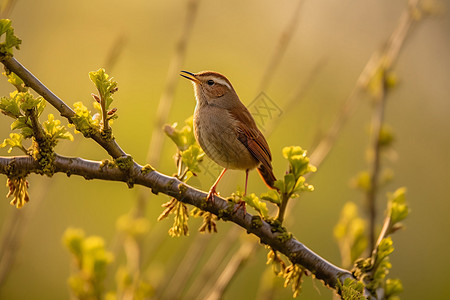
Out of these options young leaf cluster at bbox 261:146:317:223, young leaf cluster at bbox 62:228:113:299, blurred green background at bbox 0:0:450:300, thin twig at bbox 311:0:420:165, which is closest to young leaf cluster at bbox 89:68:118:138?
young leaf cluster at bbox 261:146:317:223

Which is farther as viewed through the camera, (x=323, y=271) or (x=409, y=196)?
(x=409, y=196)

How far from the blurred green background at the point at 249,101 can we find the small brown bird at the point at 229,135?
1.46m

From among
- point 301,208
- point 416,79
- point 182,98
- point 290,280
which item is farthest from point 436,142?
point 290,280

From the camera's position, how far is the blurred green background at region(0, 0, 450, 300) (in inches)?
303

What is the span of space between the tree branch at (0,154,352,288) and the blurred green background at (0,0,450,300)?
8.42 ft

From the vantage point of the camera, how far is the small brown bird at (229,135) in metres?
3.74

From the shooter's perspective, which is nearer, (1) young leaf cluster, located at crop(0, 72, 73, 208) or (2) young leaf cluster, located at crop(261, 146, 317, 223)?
(1) young leaf cluster, located at crop(0, 72, 73, 208)

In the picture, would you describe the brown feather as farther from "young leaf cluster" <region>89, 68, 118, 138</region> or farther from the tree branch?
"young leaf cluster" <region>89, 68, 118, 138</region>

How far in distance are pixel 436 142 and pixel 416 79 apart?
1.51 m

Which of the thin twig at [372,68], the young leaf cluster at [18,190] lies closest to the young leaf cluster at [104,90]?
the young leaf cluster at [18,190]

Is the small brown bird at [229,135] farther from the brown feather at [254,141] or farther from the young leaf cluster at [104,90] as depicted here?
the young leaf cluster at [104,90]

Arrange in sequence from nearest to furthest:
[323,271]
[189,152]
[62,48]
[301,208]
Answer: [323,271] → [189,152] → [62,48] → [301,208]

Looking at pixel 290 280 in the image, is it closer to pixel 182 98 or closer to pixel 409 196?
pixel 182 98

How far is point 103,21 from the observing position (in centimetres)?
940
